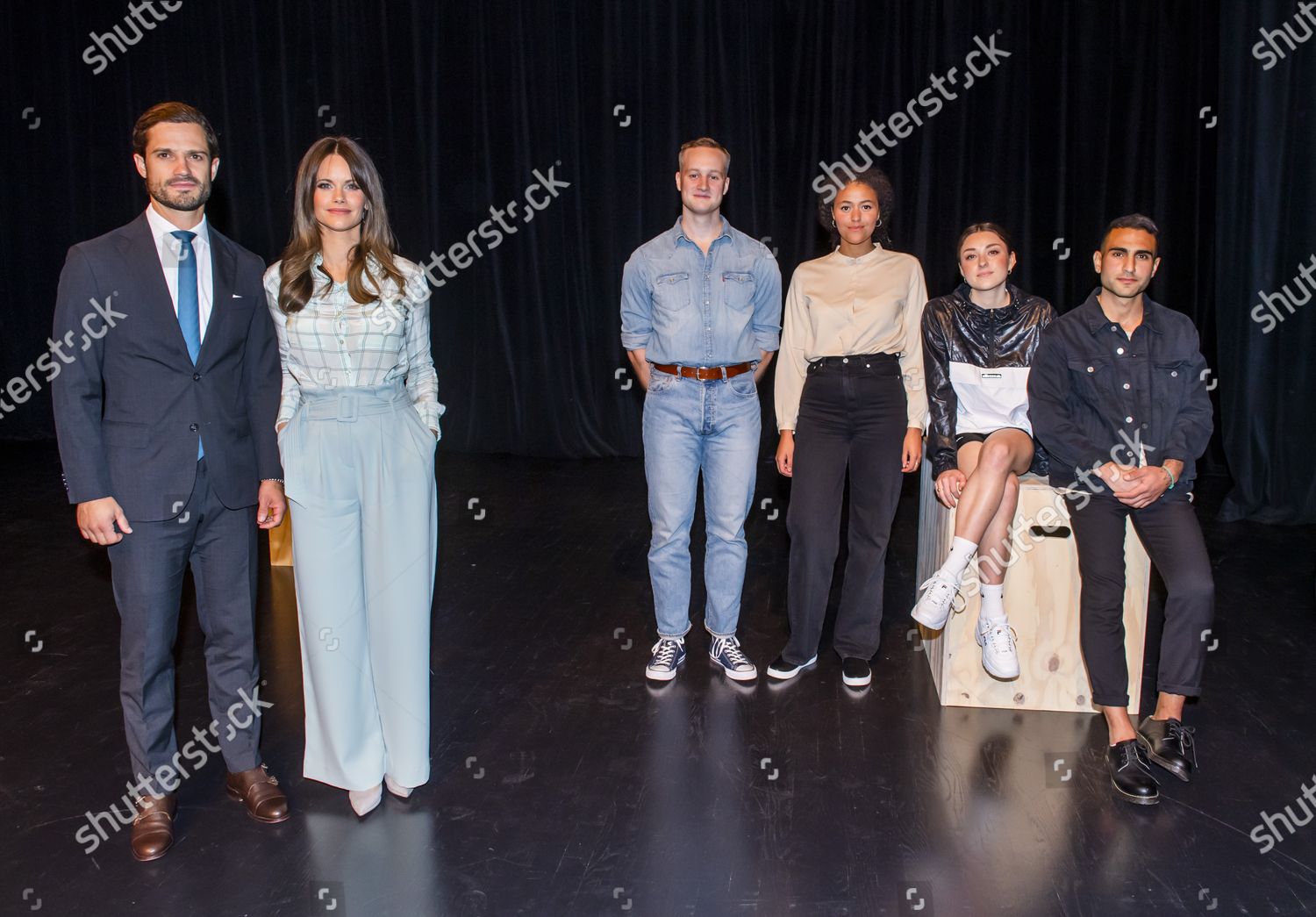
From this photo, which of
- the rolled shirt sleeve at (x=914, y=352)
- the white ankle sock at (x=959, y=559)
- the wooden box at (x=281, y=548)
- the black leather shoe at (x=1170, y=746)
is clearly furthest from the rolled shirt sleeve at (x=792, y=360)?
the wooden box at (x=281, y=548)

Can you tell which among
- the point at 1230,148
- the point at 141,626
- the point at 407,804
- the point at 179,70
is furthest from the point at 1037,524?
the point at 179,70

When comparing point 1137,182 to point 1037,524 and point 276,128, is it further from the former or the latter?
point 276,128

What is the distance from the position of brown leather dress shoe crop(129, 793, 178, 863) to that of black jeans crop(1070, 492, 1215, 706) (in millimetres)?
2417

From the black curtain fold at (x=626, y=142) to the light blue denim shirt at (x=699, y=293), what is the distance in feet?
12.2

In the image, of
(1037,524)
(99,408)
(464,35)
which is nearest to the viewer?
(99,408)

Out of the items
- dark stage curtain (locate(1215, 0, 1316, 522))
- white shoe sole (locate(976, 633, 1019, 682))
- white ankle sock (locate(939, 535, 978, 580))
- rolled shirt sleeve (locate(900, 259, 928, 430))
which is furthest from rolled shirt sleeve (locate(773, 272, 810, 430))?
dark stage curtain (locate(1215, 0, 1316, 522))

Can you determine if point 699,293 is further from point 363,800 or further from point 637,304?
point 363,800

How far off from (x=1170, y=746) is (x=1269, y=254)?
3858mm

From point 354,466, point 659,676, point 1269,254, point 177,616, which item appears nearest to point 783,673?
point 659,676

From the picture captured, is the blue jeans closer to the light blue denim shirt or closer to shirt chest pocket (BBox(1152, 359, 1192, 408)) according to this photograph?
the light blue denim shirt

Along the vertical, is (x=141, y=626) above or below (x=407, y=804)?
above

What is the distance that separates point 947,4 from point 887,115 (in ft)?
2.42

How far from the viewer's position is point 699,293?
3.27 metres

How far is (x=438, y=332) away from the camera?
25.7 ft
